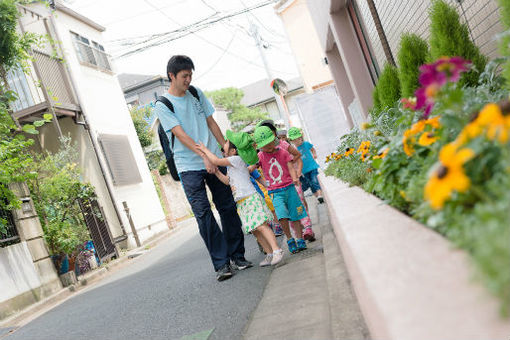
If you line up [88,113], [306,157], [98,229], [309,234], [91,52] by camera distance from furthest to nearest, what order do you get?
1. [91,52]
2. [88,113]
3. [98,229]
4. [306,157]
5. [309,234]

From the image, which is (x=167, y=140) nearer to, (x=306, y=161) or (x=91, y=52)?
(x=306, y=161)

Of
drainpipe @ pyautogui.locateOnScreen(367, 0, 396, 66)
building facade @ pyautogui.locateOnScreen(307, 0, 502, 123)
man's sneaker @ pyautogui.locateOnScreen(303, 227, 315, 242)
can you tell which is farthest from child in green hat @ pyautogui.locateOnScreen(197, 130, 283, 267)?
drainpipe @ pyautogui.locateOnScreen(367, 0, 396, 66)

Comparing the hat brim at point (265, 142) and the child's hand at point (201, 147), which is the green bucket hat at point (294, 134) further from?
the child's hand at point (201, 147)

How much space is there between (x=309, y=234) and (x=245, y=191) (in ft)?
3.72

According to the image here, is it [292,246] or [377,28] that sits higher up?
[377,28]

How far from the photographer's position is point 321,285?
157 inches

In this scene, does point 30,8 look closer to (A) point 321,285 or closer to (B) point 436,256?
(A) point 321,285

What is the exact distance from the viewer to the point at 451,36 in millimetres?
4109

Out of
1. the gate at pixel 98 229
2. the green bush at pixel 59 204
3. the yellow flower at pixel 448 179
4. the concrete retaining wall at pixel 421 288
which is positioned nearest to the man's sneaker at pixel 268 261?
the concrete retaining wall at pixel 421 288

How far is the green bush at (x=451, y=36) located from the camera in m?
4.08

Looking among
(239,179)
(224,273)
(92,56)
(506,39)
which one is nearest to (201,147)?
(239,179)

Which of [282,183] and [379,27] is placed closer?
[282,183]

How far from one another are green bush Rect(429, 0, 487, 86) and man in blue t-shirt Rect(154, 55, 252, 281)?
244 cm

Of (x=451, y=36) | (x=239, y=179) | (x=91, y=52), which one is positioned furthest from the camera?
(x=91, y=52)
